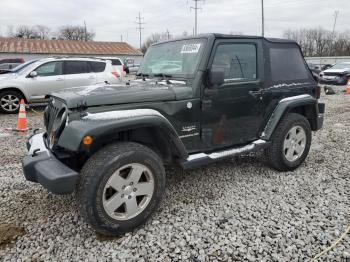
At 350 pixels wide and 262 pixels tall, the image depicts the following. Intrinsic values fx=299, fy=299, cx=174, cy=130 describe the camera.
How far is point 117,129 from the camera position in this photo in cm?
264

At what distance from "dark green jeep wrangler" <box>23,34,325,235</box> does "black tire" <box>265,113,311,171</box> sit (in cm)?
1

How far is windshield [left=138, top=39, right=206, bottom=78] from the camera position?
346 centimetres

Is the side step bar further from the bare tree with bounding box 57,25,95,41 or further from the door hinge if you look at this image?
the bare tree with bounding box 57,25,95,41

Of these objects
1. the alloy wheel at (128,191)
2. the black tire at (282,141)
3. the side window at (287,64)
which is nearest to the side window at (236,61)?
the side window at (287,64)

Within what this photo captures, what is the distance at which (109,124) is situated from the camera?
2.59m

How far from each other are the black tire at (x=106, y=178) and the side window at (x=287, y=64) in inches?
89.8

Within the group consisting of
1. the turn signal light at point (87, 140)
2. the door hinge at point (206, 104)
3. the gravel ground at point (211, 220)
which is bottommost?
the gravel ground at point (211, 220)

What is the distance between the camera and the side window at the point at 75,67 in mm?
9281

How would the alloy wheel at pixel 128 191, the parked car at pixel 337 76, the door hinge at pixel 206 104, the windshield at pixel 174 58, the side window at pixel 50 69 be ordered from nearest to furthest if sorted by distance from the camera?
the alloy wheel at pixel 128 191, the door hinge at pixel 206 104, the windshield at pixel 174 58, the side window at pixel 50 69, the parked car at pixel 337 76

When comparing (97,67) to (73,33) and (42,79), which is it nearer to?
(42,79)

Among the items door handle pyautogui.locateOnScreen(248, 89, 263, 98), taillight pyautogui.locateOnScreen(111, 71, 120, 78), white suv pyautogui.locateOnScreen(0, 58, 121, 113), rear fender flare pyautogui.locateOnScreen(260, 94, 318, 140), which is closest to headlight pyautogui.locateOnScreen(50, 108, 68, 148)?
door handle pyautogui.locateOnScreen(248, 89, 263, 98)

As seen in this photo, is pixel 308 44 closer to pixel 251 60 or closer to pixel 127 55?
pixel 127 55

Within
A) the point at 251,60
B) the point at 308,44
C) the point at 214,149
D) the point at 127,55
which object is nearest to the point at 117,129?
the point at 214,149

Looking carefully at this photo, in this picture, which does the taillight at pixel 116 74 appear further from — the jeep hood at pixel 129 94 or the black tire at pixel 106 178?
the black tire at pixel 106 178
